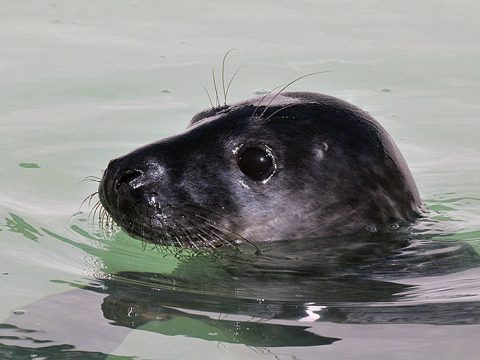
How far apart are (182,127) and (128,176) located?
2659mm

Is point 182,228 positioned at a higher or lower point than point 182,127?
lower

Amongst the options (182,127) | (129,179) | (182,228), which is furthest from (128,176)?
(182,127)

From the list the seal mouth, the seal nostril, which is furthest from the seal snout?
the seal mouth

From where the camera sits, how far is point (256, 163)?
5957 millimetres

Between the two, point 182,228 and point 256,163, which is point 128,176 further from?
point 256,163

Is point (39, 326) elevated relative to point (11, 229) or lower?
lower

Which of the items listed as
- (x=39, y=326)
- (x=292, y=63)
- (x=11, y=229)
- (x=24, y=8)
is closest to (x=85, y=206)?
(x=11, y=229)

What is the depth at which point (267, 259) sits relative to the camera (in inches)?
234

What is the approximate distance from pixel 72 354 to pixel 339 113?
1890 millimetres

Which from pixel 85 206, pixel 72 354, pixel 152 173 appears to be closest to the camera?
pixel 72 354

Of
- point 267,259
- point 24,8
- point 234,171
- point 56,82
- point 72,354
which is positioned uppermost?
point 24,8

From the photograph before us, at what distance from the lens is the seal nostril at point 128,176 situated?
5.81 meters

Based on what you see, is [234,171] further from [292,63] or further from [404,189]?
[292,63]

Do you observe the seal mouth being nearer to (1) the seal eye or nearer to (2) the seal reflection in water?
(2) the seal reflection in water
